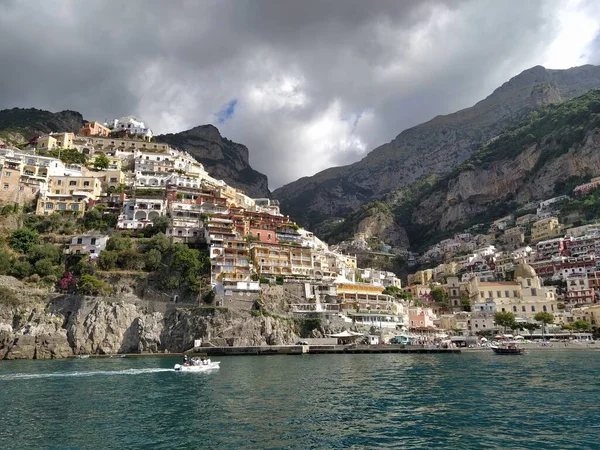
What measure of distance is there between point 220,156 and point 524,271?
120578 millimetres

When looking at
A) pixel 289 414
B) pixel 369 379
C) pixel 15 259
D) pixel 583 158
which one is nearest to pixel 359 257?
pixel 583 158

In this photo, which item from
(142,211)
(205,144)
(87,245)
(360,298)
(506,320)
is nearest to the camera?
(87,245)

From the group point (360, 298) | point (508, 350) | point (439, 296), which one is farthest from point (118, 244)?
point (439, 296)

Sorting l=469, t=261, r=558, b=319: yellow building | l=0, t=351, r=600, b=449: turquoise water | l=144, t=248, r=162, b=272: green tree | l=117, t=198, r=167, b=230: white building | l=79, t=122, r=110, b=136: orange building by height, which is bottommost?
l=0, t=351, r=600, b=449: turquoise water

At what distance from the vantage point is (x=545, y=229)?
110 metres

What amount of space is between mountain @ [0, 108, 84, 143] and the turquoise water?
99.0 metres

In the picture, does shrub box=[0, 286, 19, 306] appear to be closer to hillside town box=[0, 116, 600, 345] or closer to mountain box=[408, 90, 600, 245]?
hillside town box=[0, 116, 600, 345]

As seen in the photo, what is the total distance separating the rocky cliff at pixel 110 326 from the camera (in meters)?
53.1

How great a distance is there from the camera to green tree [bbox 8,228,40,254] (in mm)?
62156

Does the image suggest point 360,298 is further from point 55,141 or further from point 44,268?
point 55,141

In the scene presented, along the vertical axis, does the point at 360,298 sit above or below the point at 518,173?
below

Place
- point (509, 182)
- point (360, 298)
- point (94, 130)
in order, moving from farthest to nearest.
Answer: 1. point (509, 182)
2. point (94, 130)
3. point (360, 298)

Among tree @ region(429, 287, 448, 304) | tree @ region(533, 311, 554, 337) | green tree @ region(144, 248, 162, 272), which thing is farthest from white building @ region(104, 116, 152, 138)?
tree @ region(533, 311, 554, 337)

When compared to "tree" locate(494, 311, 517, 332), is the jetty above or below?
below
